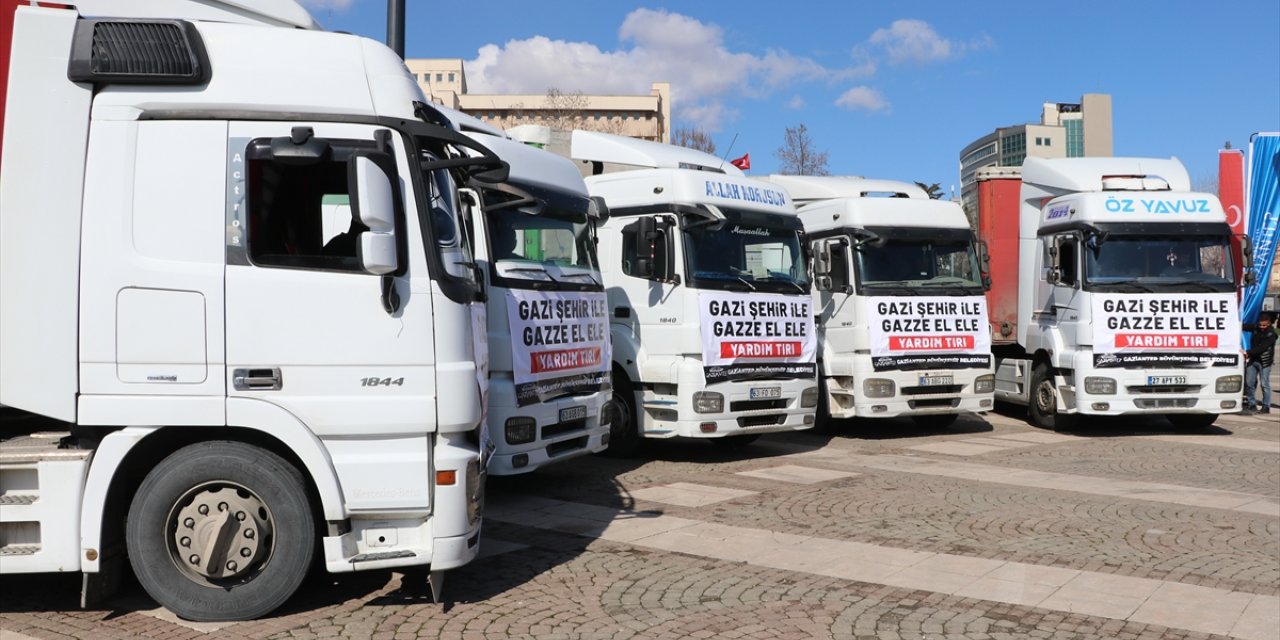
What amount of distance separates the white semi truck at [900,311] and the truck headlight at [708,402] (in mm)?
3174

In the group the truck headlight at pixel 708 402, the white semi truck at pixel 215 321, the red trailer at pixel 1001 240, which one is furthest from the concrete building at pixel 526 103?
the white semi truck at pixel 215 321

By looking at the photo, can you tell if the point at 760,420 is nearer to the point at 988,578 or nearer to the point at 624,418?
the point at 624,418

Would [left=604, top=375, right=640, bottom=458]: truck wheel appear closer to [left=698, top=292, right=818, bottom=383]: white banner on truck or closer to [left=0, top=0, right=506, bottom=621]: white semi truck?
[left=698, top=292, right=818, bottom=383]: white banner on truck

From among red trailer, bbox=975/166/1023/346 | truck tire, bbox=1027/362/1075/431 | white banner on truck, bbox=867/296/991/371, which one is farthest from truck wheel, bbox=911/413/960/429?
white banner on truck, bbox=867/296/991/371

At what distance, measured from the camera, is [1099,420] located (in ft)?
55.6

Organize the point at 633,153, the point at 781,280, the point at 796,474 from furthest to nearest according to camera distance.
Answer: the point at 633,153 → the point at 781,280 → the point at 796,474

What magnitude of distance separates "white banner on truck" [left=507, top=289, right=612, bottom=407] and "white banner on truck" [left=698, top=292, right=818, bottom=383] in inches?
61.5

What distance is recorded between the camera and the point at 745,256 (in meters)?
12.2

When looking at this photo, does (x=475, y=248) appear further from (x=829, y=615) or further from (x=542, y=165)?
(x=829, y=615)

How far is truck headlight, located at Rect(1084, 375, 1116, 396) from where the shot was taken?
574 inches

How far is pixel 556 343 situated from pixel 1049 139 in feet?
207

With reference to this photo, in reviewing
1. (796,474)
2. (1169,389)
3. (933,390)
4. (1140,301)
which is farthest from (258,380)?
(1169,389)

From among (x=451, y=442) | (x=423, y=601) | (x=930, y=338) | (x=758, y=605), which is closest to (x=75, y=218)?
(x=451, y=442)

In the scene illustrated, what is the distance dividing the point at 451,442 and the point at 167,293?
1.67 meters
